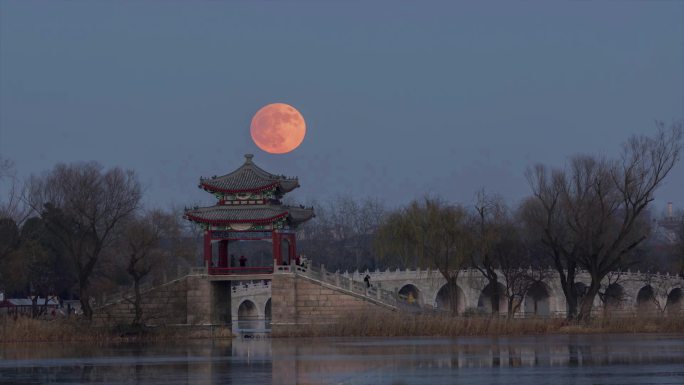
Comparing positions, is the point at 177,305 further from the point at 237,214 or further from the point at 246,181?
the point at 246,181

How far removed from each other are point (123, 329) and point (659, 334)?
24059 millimetres

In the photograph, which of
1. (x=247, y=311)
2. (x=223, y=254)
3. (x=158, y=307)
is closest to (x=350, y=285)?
(x=223, y=254)

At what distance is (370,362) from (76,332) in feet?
79.3

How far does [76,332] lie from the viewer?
5491 centimetres

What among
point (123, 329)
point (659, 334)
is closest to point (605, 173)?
point (659, 334)

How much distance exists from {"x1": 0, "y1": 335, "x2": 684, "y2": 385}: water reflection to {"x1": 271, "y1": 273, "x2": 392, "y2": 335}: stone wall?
38.2 ft

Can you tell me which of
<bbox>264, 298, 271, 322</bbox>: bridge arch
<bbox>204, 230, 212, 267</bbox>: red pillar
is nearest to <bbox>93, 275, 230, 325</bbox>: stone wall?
<bbox>204, 230, 212, 267</bbox>: red pillar

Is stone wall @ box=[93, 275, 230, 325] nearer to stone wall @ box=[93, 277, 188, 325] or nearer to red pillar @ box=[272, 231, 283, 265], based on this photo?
stone wall @ box=[93, 277, 188, 325]

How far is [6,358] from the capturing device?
40.8 m

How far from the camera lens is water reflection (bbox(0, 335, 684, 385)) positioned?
1142 inches

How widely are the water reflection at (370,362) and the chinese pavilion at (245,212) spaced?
47.0ft

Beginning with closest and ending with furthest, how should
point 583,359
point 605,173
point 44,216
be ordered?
point 583,359
point 605,173
point 44,216

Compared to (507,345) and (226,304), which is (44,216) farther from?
(507,345)

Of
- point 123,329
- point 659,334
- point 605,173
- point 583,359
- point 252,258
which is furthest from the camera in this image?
point 252,258
